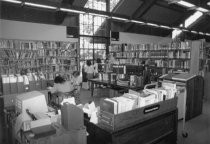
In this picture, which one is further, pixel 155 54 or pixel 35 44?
pixel 155 54

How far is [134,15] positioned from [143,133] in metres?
8.72

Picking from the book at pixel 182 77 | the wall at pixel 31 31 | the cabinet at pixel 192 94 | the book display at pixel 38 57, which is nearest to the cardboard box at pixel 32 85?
the book display at pixel 38 57

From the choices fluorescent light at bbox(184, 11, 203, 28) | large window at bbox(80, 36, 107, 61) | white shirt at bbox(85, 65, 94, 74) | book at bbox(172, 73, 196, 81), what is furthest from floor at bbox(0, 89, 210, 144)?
fluorescent light at bbox(184, 11, 203, 28)

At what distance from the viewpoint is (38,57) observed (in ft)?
23.9

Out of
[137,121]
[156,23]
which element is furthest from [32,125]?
[156,23]

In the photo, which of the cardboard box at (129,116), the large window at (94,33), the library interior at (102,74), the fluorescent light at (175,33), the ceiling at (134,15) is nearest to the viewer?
the cardboard box at (129,116)

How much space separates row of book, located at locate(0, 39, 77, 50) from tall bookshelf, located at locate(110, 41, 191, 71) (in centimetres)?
272

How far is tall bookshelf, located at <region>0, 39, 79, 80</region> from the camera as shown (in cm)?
652

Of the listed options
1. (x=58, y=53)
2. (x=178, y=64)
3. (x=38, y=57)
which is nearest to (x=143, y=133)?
(x=178, y=64)

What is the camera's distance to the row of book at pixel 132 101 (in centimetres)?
177

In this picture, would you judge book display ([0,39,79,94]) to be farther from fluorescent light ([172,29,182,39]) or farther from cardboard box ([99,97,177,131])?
fluorescent light ([172,29,182,39])

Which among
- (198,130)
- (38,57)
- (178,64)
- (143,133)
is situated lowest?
(198,130)

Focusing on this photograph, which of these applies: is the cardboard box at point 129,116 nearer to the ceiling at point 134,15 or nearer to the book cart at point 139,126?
the book cart at point 139,126

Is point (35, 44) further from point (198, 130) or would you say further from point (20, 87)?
point (198, 130)
